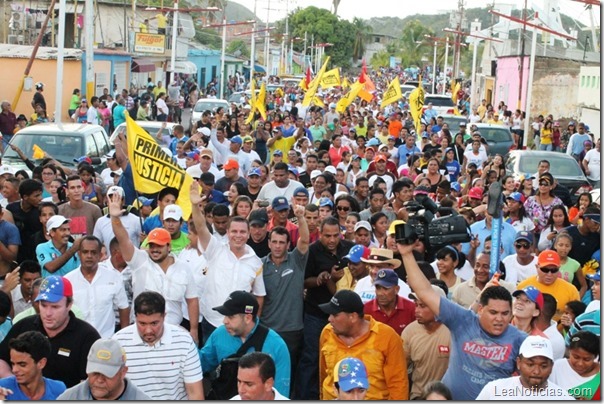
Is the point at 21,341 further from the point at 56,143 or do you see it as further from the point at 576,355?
the point at 56,143

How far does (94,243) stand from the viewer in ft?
30.5

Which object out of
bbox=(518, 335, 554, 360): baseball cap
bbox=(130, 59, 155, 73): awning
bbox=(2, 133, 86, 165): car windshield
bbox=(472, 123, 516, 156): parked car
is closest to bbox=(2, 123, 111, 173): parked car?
bbox=(2, 133, 86, 165): car windshield

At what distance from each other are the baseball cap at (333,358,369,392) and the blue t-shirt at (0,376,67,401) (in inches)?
68.4

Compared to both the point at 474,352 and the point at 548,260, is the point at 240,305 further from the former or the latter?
the point at 548,260

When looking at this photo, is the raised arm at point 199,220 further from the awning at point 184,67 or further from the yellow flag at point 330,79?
the awning at point 184,67

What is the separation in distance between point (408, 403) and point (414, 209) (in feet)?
4.80

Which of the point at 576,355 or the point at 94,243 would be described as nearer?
the point at 576,355

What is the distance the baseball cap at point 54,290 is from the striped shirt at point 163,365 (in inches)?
21.0

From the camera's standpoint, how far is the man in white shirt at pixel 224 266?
9727 millimetres

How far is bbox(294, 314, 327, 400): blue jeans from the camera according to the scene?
989cm

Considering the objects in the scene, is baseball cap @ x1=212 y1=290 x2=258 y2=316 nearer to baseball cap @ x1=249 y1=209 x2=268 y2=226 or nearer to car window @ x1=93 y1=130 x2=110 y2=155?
baseball cap @ x1=249 y1=209 x2=268 y2=226

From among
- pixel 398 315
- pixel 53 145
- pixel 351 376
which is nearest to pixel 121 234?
pixel 398 315

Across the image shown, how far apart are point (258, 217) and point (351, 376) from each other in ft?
15.1

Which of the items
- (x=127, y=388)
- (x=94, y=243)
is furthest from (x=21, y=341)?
(x=94, y=243)
